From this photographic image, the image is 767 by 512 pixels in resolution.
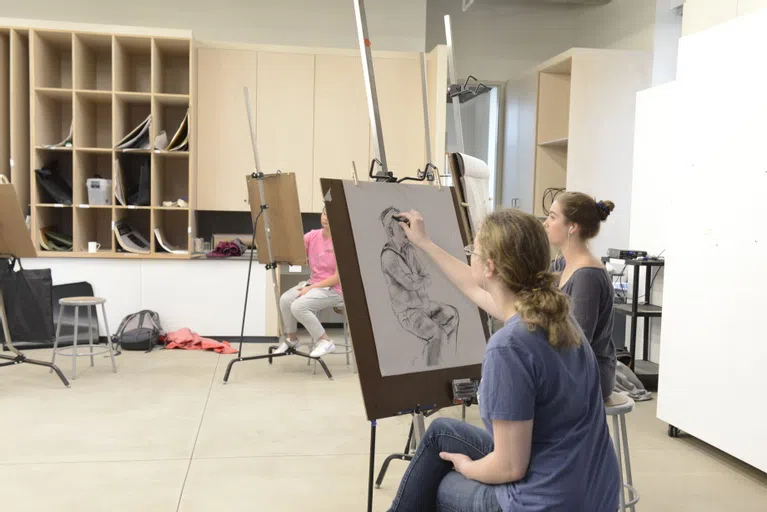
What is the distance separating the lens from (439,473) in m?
1.62

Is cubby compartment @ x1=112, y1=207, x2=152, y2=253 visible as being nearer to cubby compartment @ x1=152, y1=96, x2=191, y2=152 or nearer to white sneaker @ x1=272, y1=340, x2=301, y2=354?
cubby compartment @ x1=152, y1=96, x2=191, y2=152

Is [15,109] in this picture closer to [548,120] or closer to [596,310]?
[548,120]

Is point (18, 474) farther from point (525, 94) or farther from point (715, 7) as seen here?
point (525, 94)

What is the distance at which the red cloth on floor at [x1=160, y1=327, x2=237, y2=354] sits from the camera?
5008 millimetres

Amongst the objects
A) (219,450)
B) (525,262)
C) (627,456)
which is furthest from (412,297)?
(219,450)

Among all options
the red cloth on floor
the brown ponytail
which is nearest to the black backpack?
the red cloth on floor

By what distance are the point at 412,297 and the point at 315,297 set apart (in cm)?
230

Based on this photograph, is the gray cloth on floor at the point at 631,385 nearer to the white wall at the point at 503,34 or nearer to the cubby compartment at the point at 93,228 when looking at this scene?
the cubby compartment at the point at 93,228

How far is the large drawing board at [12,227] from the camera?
377 centimetres

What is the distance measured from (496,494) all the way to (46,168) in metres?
4.93

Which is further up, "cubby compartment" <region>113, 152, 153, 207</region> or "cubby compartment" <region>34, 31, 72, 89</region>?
"cubby compartment" <region>34, 31, 72, 89</region>

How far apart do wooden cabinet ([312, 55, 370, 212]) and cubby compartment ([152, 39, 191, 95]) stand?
1.17 meters

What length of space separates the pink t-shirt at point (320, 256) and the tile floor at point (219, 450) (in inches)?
28.2

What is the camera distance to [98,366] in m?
4.43
